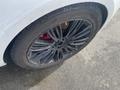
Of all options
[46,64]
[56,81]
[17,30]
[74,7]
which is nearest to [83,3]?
[74,7]

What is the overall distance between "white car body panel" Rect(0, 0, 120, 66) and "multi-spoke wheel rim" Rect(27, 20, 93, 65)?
240 mm

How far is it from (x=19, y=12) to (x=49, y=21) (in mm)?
251

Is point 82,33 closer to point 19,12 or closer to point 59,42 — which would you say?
point 59,42

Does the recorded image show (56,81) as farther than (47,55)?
Yes

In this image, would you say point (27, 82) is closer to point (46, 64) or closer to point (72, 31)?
point (46, 64)

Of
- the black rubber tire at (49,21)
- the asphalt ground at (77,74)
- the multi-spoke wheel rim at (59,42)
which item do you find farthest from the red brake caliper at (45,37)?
the asphalt ground at (77,74)

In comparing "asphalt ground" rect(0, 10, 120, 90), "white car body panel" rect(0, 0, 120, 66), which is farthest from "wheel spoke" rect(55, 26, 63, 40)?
"asphalt ground" rect(0, 10, 120, 90)

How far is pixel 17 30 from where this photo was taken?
73.0 inches

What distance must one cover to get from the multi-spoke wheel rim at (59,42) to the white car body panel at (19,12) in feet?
0.79

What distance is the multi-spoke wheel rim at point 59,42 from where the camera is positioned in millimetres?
2145

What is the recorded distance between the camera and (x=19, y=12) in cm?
176

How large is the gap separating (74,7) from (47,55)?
0.54m

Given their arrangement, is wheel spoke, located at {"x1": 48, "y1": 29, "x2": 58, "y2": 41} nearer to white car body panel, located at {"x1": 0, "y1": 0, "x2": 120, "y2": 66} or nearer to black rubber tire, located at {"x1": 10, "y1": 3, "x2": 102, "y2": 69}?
black rubber tire, located at {"x1": 10, "y1": 3, "x2": 102, "y2": 69}

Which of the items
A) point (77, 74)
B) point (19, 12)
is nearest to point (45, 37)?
point (19, 12)
